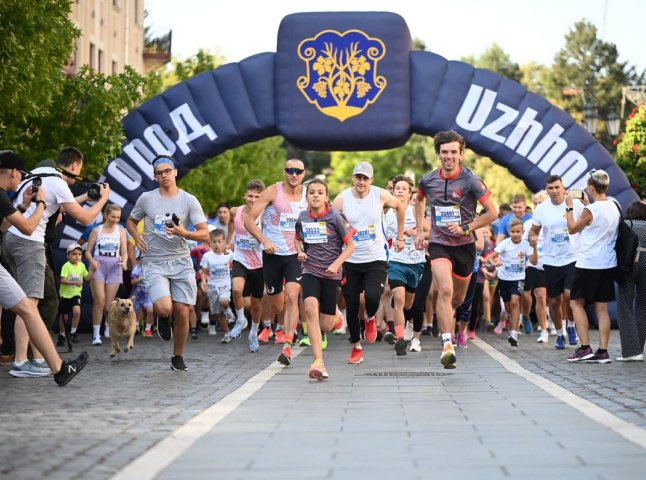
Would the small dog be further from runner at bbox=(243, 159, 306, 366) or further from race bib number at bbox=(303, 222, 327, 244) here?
race bib number at bbox=(303, 222, 327, 244)

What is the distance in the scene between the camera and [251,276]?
18.3m

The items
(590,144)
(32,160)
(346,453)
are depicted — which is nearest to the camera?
(346,453)

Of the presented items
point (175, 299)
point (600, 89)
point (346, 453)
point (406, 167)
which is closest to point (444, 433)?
point (346, 453)

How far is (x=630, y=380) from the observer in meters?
11.9

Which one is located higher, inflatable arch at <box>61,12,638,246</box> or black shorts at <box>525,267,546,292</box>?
inflatable arch at <box>61,12,638,246</box>

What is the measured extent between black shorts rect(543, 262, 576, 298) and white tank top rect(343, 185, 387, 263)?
3456 millimetres

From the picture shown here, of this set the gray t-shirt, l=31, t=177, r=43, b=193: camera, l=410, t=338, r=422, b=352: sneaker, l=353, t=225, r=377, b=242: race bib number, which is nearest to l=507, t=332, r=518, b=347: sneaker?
l=410, t=338, r=422, b=352: sneaker

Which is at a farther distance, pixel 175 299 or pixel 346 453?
pixel 175 299

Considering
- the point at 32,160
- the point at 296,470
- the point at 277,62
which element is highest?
the point at 277,62

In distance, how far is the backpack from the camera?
14297mm

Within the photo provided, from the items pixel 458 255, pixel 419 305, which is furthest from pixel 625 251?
pixel 419 305

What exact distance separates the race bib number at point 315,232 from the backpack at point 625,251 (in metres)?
3.29

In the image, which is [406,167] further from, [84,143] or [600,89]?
[84,143]

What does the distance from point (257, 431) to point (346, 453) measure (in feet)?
3.59
